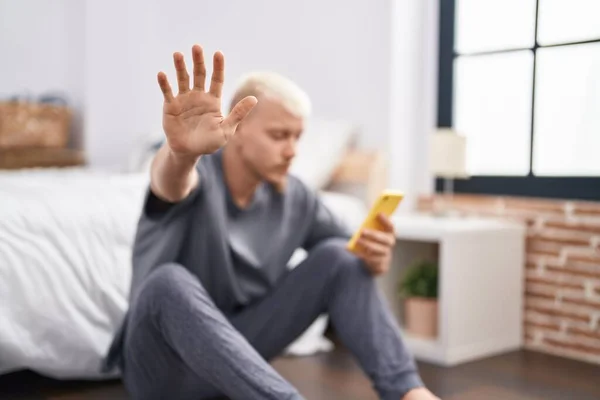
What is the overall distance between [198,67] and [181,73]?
0.03 m

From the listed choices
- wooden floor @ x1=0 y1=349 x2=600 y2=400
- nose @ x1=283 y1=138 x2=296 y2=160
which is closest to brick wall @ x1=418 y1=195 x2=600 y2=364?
wooden floor @ x1=0 y1=349 x2=600 y2=400

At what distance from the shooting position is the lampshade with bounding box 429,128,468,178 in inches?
A: 99.4

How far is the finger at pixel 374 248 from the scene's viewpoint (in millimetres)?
1530

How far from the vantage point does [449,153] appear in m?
2.53

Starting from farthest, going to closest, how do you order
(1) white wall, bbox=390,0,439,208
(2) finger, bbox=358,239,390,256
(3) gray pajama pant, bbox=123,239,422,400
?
(1) white wall, bbox=390,0,439,208 → (2) finger, bbox=358,239,390,256 → (3) gray pajama pant, bbox=123,239,422,400

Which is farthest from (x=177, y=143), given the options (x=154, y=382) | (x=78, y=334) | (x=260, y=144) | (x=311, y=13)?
(x=311, y=13)

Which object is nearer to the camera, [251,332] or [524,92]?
[251,332]

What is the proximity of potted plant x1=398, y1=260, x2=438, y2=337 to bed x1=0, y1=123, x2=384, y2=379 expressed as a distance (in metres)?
0.99

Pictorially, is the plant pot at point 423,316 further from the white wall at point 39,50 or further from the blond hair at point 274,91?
the white wall at point 39,50

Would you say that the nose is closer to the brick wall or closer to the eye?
the eye

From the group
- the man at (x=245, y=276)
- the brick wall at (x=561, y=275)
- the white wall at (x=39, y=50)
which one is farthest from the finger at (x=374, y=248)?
the white wall at (x=39, y=50)

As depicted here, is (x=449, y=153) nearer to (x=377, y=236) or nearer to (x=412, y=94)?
(x=412, y=94)

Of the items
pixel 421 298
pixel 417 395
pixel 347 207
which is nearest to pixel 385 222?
pixel 417 395

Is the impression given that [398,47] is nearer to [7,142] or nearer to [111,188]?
[111,188]
